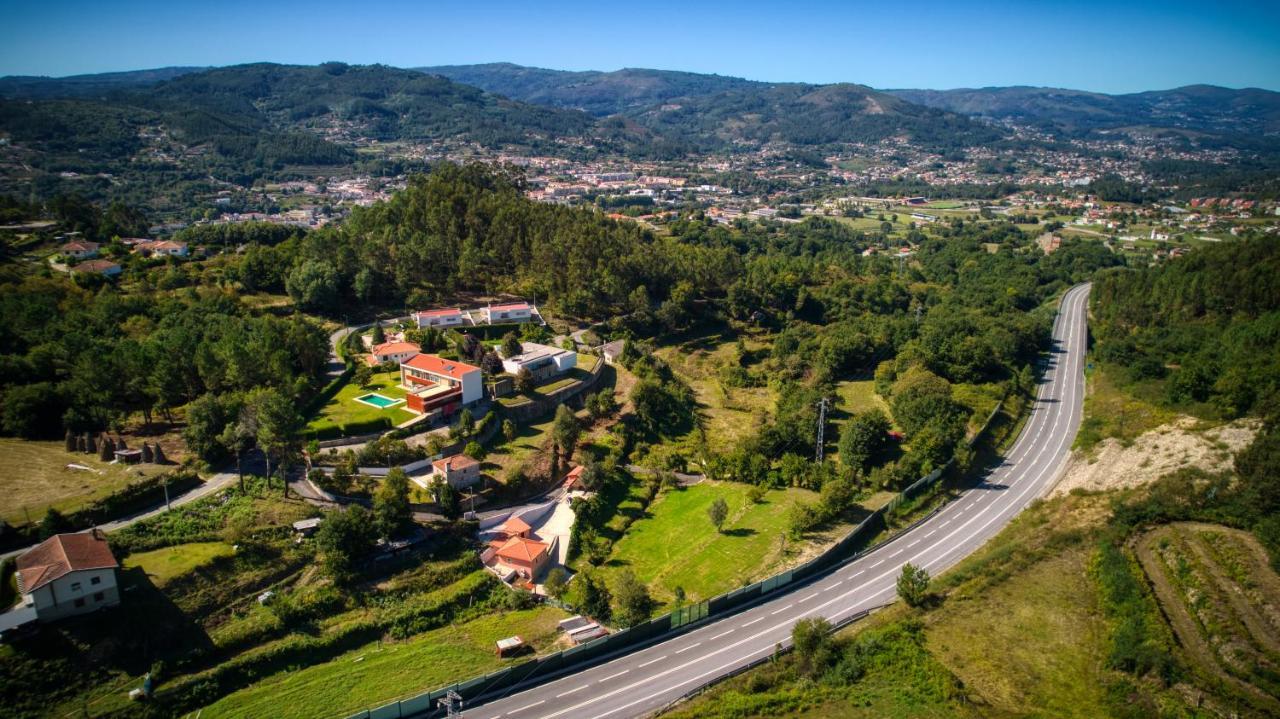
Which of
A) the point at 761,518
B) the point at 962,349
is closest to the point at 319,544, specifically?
the point at 761,518

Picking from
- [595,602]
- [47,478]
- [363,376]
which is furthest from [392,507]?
[47,478]

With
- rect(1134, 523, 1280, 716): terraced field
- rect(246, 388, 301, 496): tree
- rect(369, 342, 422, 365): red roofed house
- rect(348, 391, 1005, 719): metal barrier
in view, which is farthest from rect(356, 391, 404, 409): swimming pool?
rect(1134, 523, 1280, 716): terraced field

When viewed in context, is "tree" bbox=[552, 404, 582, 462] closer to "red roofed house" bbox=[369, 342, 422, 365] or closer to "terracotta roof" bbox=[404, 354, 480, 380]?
"terracotta roof" bbox=[404, 354, 480, 380]

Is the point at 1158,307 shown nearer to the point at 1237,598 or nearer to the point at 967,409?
the point at 967,409

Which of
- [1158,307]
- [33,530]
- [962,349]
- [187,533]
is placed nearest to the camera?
[33,530]

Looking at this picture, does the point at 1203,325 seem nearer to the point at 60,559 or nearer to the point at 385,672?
the point at 385,672

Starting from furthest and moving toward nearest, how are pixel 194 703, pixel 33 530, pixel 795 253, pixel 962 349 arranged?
pixel 795 253 → pixel 962 349 → pixel 33 530 → pixel 194 703
